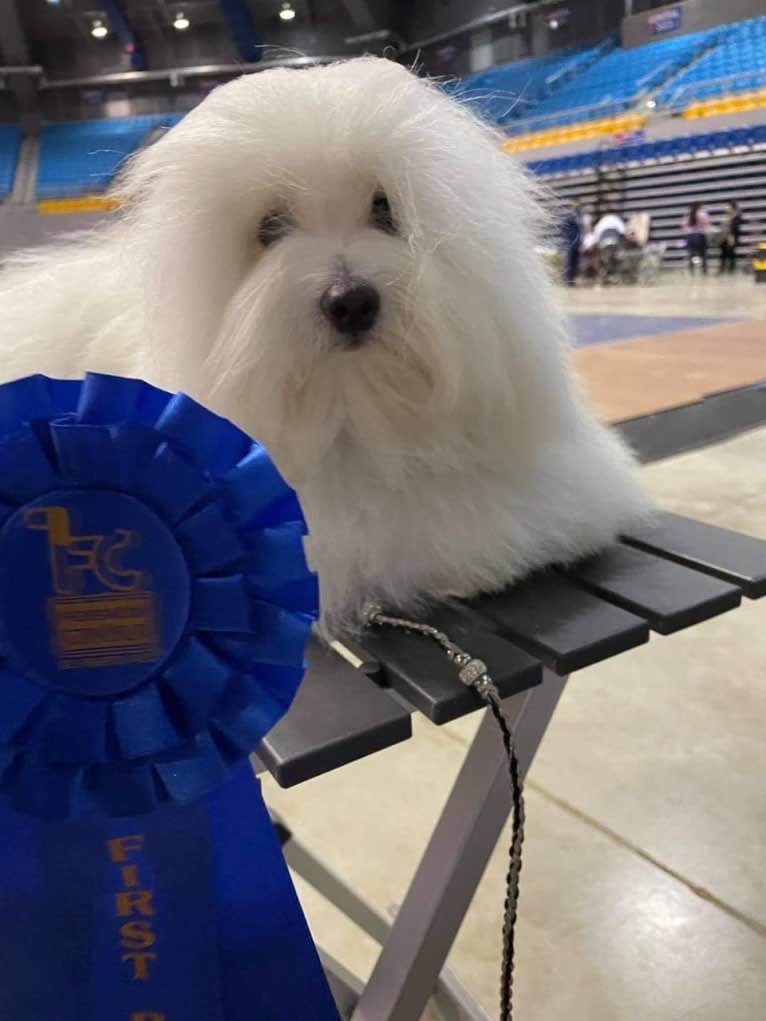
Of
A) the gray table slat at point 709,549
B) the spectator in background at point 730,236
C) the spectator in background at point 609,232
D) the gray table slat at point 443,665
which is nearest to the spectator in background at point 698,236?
the spectator in background at point 730,236

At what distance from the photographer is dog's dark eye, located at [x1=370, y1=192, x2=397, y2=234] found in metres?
0.82

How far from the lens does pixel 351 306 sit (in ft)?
2.52

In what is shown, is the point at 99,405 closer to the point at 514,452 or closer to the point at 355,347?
the point at 355,347

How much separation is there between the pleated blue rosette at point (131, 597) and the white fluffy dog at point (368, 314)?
11.1 inches

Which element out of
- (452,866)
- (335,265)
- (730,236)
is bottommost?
(730,236)

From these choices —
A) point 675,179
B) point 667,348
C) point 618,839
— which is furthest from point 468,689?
point 675,179

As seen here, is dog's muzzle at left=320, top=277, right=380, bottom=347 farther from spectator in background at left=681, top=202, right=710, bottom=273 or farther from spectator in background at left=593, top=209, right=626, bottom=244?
spectator in background at left=681, top=202, right=710, bottom=273

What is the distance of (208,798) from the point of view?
635 mm

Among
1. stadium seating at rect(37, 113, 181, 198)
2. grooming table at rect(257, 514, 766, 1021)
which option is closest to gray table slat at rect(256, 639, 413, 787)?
grooming table at rect(257, 514, 766, 1021)

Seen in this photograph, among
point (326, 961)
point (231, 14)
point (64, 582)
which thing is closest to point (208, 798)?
point (64, 582)

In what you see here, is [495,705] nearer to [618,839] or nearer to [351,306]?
[351,306]

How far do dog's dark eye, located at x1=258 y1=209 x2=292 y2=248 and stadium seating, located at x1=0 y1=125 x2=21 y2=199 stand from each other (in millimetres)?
16163

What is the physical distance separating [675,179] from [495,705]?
13.0 metres

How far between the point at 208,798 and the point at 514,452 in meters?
0.44
